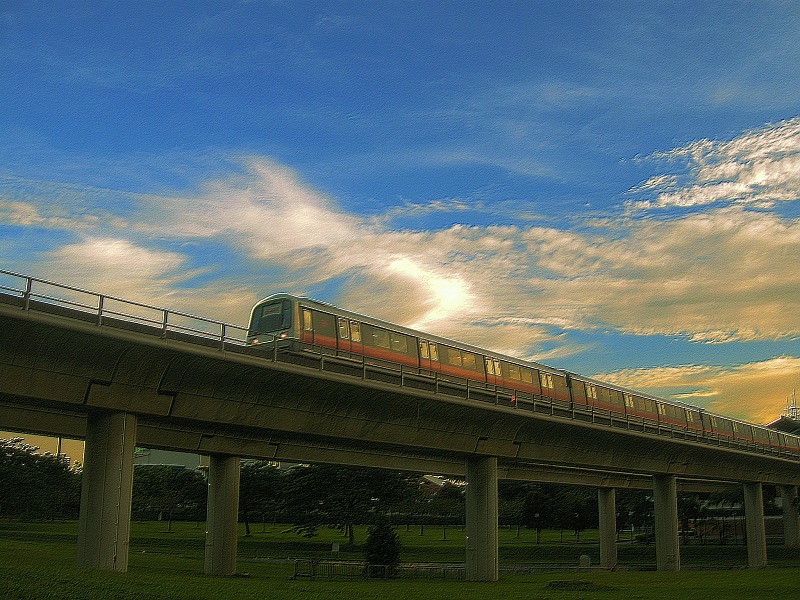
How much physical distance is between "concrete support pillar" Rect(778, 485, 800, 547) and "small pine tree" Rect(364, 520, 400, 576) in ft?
172

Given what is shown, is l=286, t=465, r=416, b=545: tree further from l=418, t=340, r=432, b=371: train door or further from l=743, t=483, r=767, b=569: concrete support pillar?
l=418, t=340, r=432, b=371: train door

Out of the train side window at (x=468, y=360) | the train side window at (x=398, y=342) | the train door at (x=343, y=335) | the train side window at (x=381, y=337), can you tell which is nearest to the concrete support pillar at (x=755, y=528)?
the train side window at (x=468, y=360)

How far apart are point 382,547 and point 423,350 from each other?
12210 millimetres

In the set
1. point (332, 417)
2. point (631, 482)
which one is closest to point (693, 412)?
point (631, 482)

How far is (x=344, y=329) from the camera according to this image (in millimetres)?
39062

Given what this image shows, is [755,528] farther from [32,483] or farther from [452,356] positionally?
[32,483]

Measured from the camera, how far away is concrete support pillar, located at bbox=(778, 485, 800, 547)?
271ft

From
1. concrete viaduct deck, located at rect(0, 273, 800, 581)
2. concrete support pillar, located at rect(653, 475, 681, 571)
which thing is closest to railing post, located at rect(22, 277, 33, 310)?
concrete viaduct deck, located at rect(0, 273, 800, 581)

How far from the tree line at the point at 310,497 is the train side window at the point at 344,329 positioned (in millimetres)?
35131

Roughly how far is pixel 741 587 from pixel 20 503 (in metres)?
73.0

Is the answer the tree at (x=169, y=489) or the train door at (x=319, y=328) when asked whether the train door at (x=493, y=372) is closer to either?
the train door at (x=319, y=328)

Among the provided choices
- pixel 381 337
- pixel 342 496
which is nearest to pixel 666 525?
pixel 342 496

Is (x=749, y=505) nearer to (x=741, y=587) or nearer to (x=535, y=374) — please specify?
(x=535, y=374)

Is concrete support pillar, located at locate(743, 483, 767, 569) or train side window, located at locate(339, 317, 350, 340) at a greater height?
train side window, located at locate(339, 317, 350, 340)
